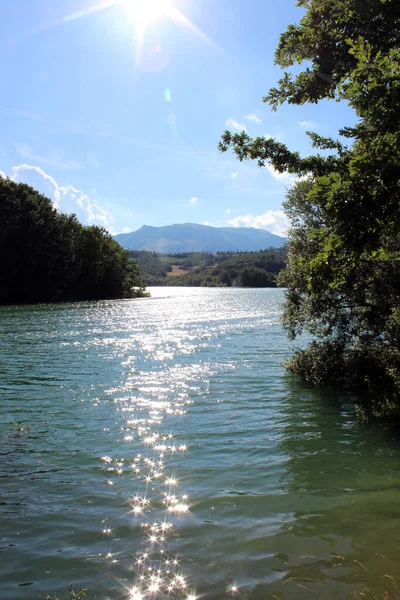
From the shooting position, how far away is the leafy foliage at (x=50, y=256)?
83562mm

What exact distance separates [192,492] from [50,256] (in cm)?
8939

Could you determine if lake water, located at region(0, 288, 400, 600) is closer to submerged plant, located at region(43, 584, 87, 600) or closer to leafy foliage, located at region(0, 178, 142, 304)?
submerged plant, located at region(43, 584, 87, 600)

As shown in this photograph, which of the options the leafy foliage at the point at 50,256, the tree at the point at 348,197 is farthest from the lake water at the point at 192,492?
the leafy foliage at the point at 50,256

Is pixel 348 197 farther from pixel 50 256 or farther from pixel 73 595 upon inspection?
pixel 50 256

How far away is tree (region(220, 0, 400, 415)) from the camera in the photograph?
7.78m

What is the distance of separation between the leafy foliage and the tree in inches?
2919

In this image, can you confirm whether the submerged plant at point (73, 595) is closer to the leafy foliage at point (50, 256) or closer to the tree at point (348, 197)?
the tree at point (348, 197)

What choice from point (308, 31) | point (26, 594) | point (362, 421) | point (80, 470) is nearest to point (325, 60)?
point (308, 31)

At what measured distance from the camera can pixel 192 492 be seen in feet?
29.3

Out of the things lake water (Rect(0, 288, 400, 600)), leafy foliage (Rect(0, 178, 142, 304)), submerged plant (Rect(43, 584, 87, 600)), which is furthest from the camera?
leafy foliage (Rect(0, 178, 142, 304))

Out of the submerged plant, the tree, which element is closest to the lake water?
the submerged plant

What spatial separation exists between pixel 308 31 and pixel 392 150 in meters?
6.98

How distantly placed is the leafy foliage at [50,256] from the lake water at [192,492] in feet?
232

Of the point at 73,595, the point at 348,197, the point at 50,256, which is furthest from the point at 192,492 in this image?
the point at 50,256
